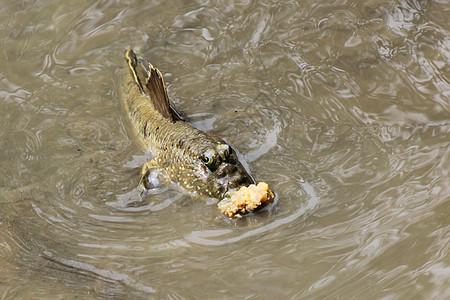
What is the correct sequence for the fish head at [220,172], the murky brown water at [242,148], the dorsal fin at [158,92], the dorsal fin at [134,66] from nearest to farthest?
the murky brown water at [242,148] → the fish head at [220,172] → the dorsal fin at [158,92] → the dorsal fin at [134,66]

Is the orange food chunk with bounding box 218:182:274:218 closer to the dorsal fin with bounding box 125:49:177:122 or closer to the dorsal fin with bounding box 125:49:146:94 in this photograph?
the dorsal fin with bounding box 125:49:177:122

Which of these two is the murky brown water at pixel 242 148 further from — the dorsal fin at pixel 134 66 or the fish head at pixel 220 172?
the dorsal fin at pixel 134 66

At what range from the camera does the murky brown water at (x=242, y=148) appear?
314 cm

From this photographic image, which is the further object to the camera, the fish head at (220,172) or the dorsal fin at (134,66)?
the dorsal fin at (134,66)

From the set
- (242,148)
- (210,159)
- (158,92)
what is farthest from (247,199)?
(158,92)

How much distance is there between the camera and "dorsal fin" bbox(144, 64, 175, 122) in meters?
4.08

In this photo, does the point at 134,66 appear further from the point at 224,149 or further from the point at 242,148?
the point at 224,149

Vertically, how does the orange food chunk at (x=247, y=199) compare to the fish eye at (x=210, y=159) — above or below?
below

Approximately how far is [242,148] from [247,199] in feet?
2.51

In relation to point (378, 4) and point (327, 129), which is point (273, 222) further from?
point (378, 4)

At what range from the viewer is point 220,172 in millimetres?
3613

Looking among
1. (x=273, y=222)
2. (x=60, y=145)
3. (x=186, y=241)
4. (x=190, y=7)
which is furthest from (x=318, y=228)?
(x=190, y=7)

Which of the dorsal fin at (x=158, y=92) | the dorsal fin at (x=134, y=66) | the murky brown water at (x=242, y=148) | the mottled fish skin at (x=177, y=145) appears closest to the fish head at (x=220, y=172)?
the mottled fish skin at (x=177, y=145)

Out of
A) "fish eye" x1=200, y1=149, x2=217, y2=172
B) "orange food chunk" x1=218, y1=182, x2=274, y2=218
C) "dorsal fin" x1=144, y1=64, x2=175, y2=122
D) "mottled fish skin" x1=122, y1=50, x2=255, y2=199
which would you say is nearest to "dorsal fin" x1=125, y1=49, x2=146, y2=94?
"mottled fish skin" x1=122, y1=50, x2=255, y2=199
